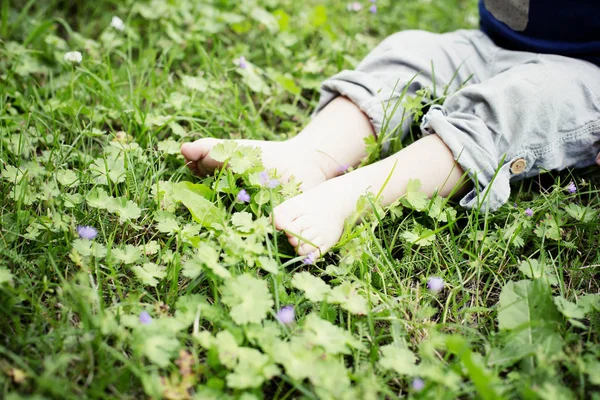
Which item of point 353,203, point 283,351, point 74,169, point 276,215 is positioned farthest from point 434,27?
point 283,351

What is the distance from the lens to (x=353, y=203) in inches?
57.0

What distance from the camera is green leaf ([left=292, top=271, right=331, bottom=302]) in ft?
3.90

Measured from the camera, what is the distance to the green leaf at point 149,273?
1200mm

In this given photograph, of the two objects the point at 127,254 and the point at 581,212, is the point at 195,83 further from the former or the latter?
the point at 581,212

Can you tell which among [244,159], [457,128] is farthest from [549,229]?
[244,159]

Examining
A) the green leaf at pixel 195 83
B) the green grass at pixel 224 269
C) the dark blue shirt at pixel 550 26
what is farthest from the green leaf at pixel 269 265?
the dark blue shirt at pixel 550 26

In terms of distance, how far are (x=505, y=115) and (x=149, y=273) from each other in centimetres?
113

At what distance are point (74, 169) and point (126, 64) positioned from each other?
1.99 feet

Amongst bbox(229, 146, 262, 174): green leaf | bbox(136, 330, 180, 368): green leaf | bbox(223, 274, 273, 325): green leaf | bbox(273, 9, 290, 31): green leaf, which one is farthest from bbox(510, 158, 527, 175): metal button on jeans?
bbox(273, 9, 290, 31): green leaf

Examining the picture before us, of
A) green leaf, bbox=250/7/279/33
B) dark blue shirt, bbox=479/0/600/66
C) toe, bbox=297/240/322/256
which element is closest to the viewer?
toe, bbox=297/240/322/256

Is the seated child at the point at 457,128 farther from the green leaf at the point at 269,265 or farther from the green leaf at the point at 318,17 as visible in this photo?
the green leaf at the point at 318,17

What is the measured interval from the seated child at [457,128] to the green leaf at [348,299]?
0.57 feet

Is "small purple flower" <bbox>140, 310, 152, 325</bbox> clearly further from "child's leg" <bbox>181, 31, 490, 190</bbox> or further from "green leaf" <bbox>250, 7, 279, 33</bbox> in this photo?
"green leaf" <bbox>250, 7, 279, 33</bbox>

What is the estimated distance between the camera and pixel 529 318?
1.21m
